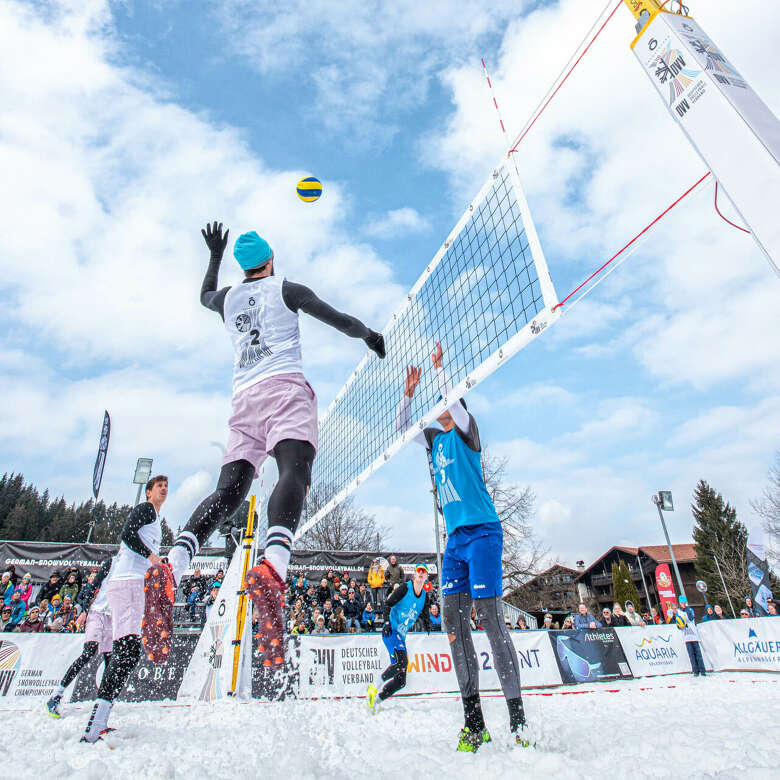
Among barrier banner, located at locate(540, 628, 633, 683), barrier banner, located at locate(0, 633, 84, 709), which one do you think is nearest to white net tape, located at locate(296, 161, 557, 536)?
barrier banner, located at locate(0, 633, 84, 709)

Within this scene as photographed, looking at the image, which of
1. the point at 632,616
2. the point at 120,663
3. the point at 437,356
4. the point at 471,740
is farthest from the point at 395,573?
the point at 471,740

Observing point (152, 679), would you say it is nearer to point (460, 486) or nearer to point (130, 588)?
point (130, 588)

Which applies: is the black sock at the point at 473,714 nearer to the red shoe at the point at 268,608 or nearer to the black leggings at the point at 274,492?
the red shoe at the point at 268,608

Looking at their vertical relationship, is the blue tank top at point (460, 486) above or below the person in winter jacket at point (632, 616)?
above

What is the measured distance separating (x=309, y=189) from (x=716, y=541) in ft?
147

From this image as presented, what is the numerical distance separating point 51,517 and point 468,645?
248 feet

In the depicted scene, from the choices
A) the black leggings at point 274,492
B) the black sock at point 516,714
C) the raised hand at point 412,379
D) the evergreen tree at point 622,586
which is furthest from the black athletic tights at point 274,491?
the evergreen tree at point 622,586

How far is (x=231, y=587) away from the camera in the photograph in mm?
6828

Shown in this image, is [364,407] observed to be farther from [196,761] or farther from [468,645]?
[196,761]

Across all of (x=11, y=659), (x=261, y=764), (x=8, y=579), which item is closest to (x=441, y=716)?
(x=261, y=764)

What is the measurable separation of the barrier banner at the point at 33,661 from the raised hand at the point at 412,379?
682 cm

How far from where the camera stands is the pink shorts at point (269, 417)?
2590 mm

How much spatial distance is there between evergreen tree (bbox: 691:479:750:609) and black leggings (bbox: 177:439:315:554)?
3758cm

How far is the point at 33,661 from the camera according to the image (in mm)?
7562
